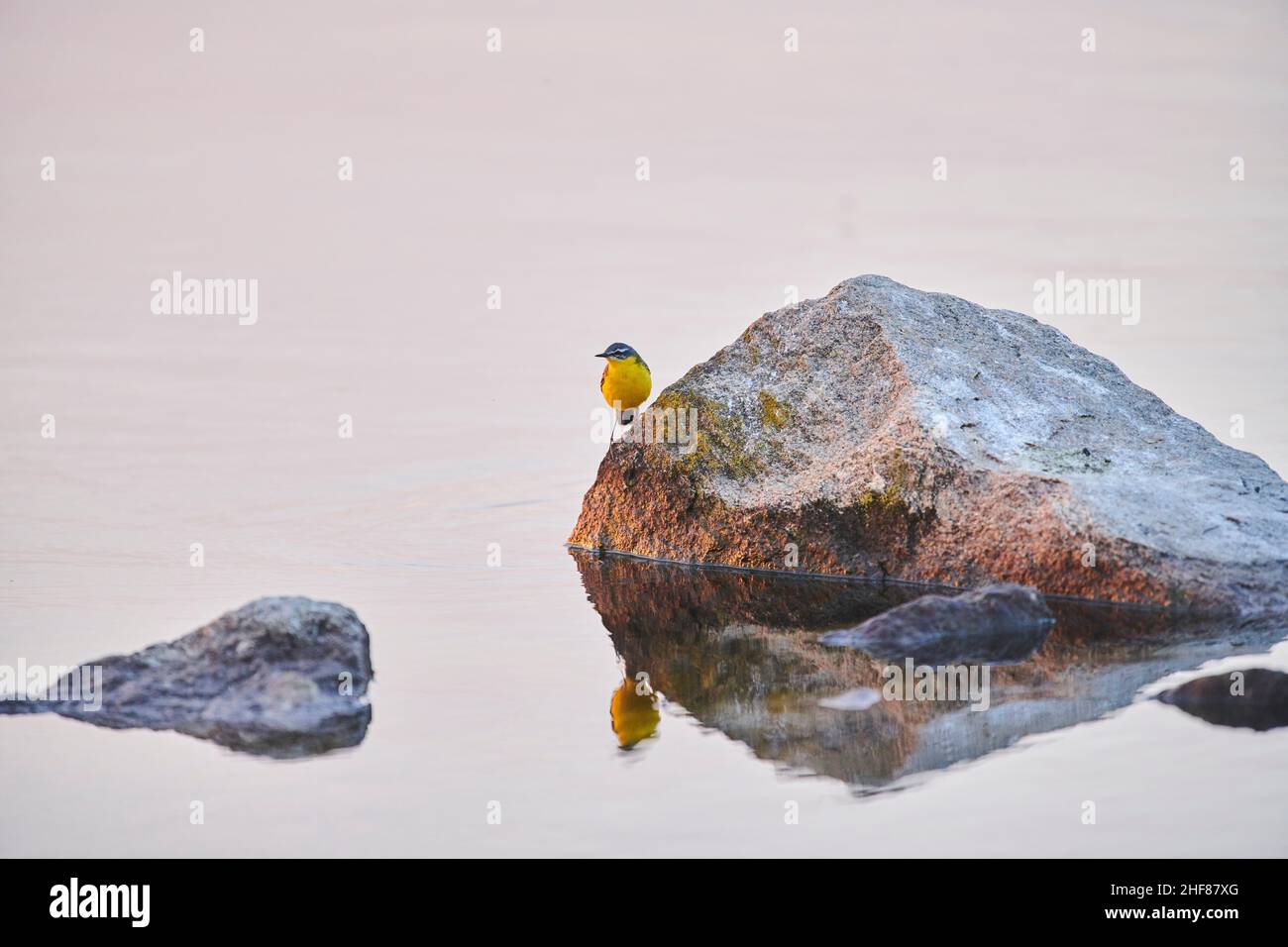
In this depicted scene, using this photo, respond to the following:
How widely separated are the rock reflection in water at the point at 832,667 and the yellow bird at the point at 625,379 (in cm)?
184

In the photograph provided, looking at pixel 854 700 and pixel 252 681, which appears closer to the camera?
pixel 252 681

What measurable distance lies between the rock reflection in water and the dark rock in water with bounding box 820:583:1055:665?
0.31 ft

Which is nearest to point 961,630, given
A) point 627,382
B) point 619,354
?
point 627,382

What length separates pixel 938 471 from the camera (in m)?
9.29

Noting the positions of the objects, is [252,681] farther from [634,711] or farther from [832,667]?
[832,667]

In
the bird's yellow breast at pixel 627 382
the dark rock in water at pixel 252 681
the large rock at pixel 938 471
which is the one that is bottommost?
the dark rock in water at pixel 252 681

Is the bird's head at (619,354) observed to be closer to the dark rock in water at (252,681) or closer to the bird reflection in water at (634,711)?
the bird reflection in water at (634,711)

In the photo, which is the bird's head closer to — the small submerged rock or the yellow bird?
the yellow bird

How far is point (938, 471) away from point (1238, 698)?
246 centimetres

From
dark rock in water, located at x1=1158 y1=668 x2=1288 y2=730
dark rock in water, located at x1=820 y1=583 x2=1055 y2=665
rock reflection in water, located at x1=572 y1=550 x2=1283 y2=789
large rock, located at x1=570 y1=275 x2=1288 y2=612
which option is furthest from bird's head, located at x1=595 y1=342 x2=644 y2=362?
dark rock in water, located at x1=1158 y1=668 x2=1288 y2=730

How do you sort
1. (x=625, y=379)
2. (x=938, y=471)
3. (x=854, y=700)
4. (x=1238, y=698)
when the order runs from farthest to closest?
(x=625, y=379), (x=938, y=471), (x=854, y=700), (x=1238, y=698)

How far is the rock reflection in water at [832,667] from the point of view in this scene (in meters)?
7.02

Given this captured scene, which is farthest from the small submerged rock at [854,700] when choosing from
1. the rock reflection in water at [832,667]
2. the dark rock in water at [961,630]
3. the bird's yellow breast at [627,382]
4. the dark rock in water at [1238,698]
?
the bird's yellow breast at [627,382]

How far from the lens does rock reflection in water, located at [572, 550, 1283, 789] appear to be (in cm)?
702
